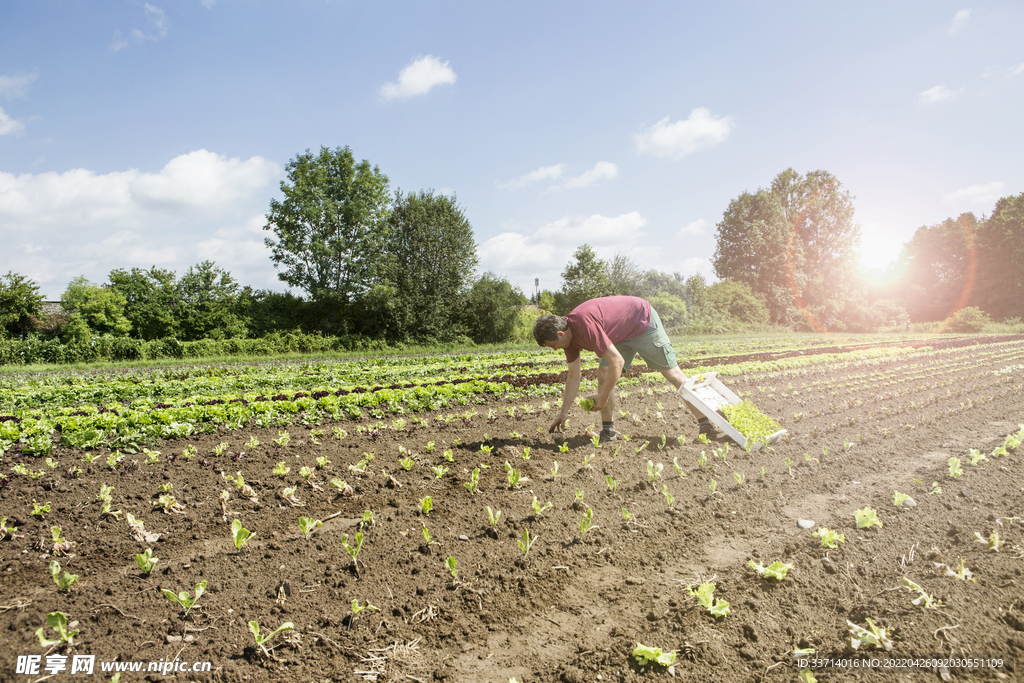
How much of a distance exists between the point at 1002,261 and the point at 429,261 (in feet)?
171

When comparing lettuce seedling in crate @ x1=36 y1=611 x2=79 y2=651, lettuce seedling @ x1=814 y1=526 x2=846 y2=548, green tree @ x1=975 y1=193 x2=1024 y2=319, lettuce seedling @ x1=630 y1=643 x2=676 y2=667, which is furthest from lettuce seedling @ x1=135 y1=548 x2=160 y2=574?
green tree @ x1=975 y1=193 x2=1024 y2=319

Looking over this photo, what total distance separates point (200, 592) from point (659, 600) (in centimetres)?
251

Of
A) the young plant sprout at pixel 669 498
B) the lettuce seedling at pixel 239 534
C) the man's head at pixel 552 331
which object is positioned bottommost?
the young plant sprout at pixel 669 498

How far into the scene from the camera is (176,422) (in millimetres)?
6020

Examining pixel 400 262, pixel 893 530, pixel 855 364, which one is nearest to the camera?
pixel 893 530

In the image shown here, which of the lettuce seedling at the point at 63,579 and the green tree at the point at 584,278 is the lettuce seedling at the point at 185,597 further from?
the green tree at the point at 584,278

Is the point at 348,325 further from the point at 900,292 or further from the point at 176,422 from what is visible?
the point at 900,292

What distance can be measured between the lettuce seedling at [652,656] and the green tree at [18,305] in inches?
1115

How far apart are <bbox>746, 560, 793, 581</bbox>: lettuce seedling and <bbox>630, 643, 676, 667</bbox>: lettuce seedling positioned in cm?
89

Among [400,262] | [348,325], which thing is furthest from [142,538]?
[400,262]

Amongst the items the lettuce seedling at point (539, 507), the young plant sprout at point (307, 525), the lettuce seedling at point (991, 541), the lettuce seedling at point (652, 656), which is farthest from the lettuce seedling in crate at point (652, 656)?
the lettuce seedling at point (991, 541)

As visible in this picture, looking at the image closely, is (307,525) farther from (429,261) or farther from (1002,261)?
(1002,261)

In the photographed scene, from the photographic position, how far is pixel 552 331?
4.70m

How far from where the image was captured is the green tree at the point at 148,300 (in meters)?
23.1
